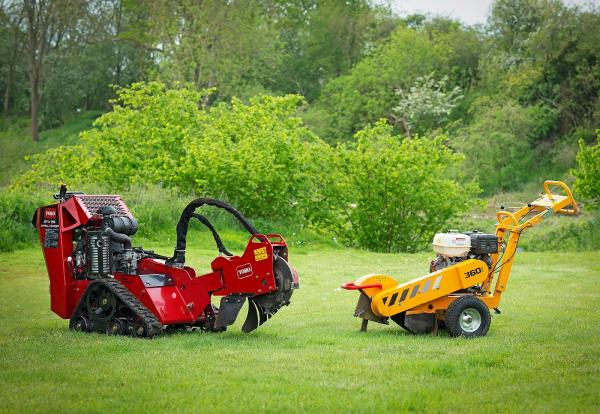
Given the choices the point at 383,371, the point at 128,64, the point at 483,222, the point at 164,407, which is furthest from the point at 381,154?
the point at 128,64

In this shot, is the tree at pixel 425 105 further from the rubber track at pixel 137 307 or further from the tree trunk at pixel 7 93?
the rubber track at pixel 137 307

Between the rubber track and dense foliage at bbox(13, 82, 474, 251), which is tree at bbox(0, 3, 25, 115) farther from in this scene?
the rubber track

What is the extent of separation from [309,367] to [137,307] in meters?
2.92

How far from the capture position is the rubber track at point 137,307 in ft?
40.1

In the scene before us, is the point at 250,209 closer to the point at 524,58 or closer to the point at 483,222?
the point at 483,222

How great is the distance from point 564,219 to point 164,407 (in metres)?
31.9

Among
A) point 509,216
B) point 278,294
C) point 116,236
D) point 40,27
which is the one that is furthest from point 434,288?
point 40,27

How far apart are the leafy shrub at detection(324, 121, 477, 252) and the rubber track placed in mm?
17379

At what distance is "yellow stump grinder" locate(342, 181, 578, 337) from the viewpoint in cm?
1261

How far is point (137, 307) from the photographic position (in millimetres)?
12438

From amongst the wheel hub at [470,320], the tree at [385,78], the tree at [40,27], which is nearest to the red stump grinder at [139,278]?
the wheel hub at [470,320]

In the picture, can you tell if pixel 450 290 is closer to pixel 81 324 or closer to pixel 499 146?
pixel 81 324

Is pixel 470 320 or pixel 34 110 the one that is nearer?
pixel 470 320

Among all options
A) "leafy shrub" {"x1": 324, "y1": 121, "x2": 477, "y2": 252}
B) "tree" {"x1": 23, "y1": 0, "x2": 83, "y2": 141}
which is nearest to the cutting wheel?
"leafy shrub" {"x1": 324, "y1": 121, "x2": 477, "y2": 252}
